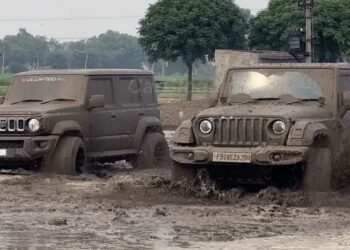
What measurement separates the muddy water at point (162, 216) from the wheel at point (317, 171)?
0.14 meters

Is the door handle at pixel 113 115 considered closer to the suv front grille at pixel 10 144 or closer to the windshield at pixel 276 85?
the suv front grille at pixel 10 144

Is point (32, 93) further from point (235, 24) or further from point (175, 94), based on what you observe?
point (175, 94)

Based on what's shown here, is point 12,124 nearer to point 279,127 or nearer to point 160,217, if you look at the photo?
point 279,127

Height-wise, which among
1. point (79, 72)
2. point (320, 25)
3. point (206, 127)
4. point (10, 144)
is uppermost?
point (320, 25)

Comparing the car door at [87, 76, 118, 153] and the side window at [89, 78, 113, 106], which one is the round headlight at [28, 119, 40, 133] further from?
the side window at [89, 78, 113, 106]

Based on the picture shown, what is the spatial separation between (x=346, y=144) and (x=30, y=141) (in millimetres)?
5000

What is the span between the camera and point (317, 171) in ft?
37.2

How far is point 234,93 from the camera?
1289 centimetres

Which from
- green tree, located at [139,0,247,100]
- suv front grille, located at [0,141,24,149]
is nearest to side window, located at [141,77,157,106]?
suv front grille, located at [0,141,24,149]

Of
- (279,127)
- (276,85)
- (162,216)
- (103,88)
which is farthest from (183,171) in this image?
(103,88)

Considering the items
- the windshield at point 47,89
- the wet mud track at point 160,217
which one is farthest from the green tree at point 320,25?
the wet mud track at point 160,217

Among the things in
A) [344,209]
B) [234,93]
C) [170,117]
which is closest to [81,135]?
[234,93]

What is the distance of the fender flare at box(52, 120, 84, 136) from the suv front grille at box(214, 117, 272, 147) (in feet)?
12.2

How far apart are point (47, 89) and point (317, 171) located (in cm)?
577
